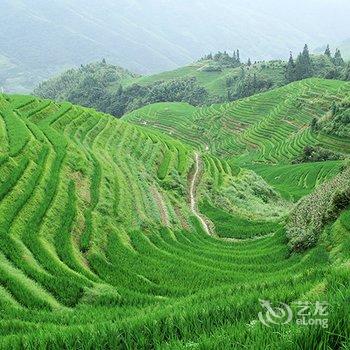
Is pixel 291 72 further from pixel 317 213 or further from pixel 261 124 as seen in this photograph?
pixel 317 213

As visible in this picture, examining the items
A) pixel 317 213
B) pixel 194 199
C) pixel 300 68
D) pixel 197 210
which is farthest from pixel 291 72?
pixel 317 213

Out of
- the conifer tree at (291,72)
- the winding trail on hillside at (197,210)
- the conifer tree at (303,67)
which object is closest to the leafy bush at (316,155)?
the winding trail on hillside at (197,210)

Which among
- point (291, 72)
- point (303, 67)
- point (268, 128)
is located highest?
point (303, 67)

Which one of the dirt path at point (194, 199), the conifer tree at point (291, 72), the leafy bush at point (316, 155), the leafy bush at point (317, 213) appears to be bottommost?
the dirt path at point (194, 199)

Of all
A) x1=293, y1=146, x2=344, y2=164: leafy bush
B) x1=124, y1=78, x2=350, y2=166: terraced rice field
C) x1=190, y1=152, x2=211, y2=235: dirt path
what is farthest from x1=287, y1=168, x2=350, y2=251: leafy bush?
x1=124, y1=78, x2=350, y2=166: terraced rice field

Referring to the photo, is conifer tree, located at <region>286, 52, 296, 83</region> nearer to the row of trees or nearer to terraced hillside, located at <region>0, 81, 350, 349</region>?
the row of trees

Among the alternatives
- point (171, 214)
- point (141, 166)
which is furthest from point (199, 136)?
point (171, 214)

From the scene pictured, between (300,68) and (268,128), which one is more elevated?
(300,68)

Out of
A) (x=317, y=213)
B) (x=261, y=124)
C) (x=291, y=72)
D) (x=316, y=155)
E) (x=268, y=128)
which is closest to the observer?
(x=317, y=213)

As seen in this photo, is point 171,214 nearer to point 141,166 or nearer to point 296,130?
point 141,166

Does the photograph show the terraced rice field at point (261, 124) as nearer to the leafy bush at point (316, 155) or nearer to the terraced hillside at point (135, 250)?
the leafy bush at point (316, 155)
